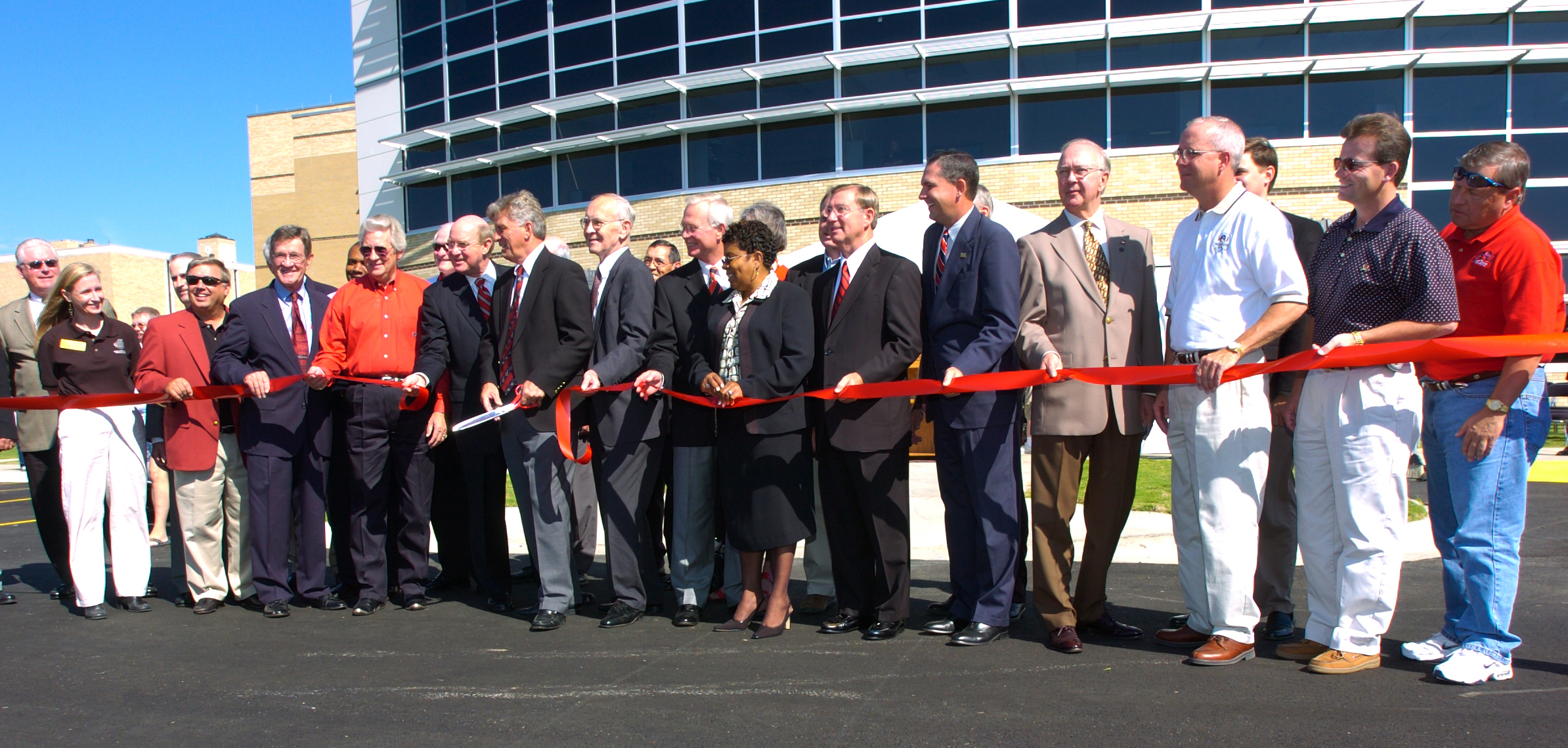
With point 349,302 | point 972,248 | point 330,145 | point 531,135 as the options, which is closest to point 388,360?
point 349,302

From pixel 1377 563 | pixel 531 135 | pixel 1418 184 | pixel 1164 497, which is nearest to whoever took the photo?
pixel 1377 563

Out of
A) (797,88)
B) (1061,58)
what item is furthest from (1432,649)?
(797,88)

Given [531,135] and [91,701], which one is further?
[531,135]

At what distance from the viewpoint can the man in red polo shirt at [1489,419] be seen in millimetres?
3699

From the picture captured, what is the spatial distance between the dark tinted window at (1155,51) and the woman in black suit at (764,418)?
17088mm

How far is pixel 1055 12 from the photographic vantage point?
64.0 feet

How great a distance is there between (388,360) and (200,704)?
2.32 m

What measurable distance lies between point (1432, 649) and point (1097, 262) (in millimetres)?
2200

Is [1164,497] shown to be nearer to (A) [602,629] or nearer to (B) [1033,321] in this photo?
(B) [1033,321]

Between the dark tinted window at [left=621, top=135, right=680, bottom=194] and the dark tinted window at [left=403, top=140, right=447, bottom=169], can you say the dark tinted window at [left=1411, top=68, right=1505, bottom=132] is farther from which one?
the dark tinted window at [left=403, top=140, right=447, bottom=169]

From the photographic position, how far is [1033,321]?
15.4ft

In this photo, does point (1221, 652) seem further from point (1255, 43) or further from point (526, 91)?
point (526, 91)

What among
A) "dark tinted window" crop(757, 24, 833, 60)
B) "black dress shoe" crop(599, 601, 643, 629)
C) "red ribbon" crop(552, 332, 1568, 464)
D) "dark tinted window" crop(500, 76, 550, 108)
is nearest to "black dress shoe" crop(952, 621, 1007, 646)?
"red ribbon" crop(552, 332, 1568, 464)

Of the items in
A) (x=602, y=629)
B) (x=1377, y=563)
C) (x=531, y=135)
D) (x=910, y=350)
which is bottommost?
(x=602, y=629)
